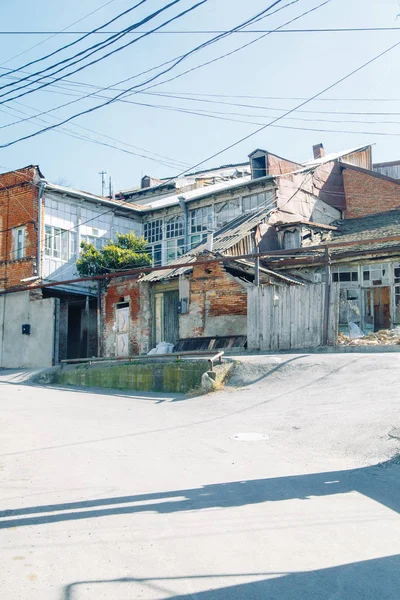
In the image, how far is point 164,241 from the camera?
2670 cm

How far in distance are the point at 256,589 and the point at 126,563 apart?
959 mm

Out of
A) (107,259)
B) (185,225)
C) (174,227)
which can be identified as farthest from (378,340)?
(174,227)

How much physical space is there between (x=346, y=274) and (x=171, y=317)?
645 centimetres

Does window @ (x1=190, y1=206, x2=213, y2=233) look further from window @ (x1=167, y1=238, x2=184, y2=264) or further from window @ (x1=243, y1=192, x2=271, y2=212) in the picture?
window @ (x1=243, y1=192, x2=271, y2=212)

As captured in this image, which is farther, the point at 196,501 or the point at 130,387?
the point at 130,387

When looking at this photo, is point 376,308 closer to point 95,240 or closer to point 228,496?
point 95,240

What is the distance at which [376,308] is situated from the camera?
19500 millimetres

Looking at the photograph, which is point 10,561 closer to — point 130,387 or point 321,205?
point 130,387

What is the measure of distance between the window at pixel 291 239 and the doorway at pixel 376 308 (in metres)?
3.29

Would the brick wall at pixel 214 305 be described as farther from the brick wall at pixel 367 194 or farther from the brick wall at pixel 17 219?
the brick wall at pixel 367 194

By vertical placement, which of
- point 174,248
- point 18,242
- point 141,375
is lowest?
point 141,375

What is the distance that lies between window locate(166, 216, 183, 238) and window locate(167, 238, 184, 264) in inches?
10.7

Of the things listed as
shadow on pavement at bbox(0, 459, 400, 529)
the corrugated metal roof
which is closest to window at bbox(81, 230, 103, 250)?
the corrugated metal roof

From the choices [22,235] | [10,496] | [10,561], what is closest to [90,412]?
[10,496]
